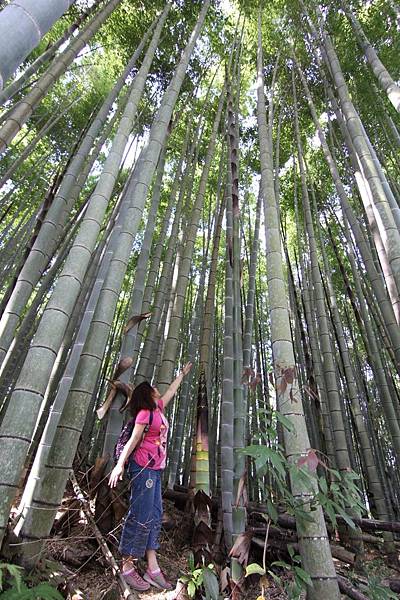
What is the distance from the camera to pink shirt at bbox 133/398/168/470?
186 cm

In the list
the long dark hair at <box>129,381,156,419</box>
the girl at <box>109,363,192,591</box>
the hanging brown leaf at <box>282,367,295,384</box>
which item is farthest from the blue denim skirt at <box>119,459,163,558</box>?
the hanging brown leaf at <box>282,367,295,384</box>

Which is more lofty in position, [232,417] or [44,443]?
[232,417]

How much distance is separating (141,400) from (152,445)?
0.24 metres

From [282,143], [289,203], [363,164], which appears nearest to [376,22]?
[282,143]

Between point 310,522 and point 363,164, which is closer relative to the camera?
point 310,522

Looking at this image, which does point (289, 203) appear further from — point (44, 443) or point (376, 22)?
point (44, 443)

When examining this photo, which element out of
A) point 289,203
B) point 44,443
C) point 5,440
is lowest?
point 5,440

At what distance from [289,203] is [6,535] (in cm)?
623

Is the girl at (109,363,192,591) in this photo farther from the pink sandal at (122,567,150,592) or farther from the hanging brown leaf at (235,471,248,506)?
the hanging brown leaf at (235,471,248,506)

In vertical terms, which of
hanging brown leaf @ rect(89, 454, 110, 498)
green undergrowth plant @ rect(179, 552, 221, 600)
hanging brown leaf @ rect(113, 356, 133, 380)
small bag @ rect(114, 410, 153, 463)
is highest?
hanging brown leaf @ rect(113, 356, 133, 380)

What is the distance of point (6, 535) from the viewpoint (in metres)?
1.33

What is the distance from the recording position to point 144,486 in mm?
1838

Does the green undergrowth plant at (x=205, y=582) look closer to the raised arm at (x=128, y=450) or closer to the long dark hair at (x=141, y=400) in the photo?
the raised arm at (x=128, y=450)

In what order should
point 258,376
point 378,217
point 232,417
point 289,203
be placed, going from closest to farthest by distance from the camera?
point 258,376 → point 378,217 → point 232,417 → point 289,203
